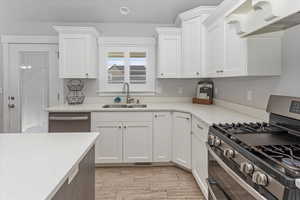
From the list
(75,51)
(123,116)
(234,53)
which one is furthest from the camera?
(75,51)

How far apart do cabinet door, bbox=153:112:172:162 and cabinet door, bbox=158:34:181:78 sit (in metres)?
0.76

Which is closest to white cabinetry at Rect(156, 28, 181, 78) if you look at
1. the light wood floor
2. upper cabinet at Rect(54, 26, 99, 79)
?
upper cabinet at Rect(54, 26, 99, 79)

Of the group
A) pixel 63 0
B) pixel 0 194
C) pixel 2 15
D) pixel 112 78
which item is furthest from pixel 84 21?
pixel 0 194

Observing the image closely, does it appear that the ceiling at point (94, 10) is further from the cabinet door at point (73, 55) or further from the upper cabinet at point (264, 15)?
the upper cabinet at point (264, 15)

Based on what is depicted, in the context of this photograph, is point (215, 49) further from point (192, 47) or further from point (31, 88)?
point (31, 88)

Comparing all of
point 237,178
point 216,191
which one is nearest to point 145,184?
point 216,191

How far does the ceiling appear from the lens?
3537 millimetres

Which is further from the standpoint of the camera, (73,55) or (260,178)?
(73,55)

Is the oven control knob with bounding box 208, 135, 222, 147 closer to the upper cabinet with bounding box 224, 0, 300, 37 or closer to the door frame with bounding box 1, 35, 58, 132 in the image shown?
the upper cabinet with bounding box 224, 0, 300, 37

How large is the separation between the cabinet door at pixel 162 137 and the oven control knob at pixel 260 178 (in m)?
2.24

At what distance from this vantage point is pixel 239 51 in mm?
2156

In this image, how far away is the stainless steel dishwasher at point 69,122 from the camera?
316 cm

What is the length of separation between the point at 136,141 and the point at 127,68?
140 cm

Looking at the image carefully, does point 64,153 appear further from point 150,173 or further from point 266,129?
point 150,173
